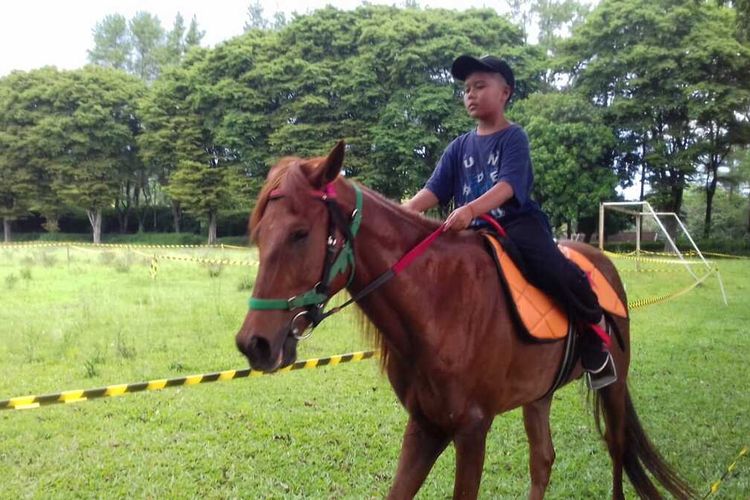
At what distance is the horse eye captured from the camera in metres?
2.01

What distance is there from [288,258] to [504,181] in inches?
45.9

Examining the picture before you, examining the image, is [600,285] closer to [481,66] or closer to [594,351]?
[594,351]

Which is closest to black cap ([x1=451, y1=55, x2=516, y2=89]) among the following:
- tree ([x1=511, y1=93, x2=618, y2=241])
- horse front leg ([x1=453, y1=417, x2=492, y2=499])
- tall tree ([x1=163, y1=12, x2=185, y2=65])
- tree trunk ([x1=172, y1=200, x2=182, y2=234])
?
horse front leg ([x1=453, y1=417, x2=492, y2=499])

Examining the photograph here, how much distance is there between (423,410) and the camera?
2.50 m

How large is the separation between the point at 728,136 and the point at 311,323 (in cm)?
3472

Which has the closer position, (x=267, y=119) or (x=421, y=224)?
(x=421, y=224)

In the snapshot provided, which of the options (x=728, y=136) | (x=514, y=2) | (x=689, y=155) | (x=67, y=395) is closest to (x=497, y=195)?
(x=67, y=395)

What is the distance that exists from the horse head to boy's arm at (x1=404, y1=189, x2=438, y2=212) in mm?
984

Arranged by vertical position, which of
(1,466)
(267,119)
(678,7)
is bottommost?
(1,466)

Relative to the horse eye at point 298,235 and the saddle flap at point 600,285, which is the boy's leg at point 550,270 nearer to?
the saddle flap at point 600,285

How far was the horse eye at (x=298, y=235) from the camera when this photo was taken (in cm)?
201

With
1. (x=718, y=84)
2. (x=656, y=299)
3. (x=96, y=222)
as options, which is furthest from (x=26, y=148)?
(x=718, y=84)

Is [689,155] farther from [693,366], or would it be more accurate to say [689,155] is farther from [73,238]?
[73,238]

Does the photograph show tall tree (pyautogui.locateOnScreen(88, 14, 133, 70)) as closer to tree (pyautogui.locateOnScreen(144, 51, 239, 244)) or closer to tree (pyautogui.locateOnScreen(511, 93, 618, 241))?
tree (pyautogui.locateOnScreen(144, 51, 239, 244))
